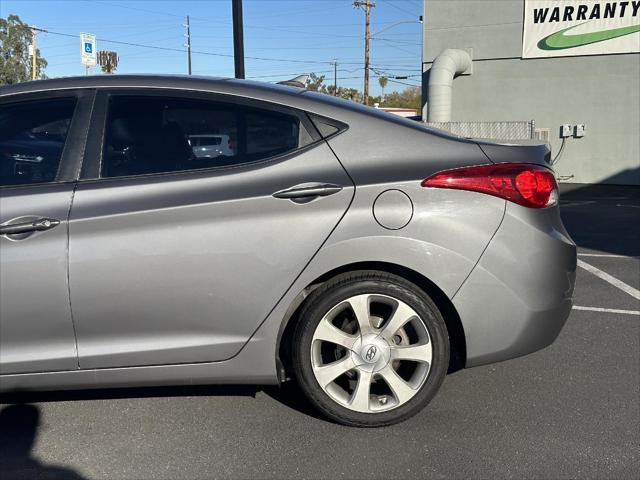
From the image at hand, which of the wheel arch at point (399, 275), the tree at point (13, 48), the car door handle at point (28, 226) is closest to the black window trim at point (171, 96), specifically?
the car door handle at point (28, 226)

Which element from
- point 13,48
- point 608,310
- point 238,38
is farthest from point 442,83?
point 13,48

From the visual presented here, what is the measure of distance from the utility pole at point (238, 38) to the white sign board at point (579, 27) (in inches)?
555

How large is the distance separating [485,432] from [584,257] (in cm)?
501

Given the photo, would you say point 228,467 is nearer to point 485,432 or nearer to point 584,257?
point 485,432

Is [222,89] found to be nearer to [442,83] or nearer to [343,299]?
[343,299]

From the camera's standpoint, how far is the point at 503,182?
2.89 metres

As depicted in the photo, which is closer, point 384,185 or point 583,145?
point 384,185

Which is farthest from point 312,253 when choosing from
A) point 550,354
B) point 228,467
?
point 550,354

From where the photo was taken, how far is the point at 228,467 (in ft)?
9.04

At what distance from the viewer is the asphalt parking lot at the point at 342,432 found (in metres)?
2.73

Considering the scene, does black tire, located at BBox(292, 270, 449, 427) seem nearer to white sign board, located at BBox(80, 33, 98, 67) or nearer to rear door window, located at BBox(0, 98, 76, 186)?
rear door window, located at BBox(0, 98, 76, 186)

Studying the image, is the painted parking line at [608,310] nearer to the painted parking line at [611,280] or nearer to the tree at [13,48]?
the painted parking line at [611,280]

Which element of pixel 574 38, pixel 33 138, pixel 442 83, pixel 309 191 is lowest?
pixel 309 191

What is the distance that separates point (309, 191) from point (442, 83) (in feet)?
54.5
